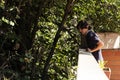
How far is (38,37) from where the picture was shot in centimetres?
489

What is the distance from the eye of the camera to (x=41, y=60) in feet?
15.4

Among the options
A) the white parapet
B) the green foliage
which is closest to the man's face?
the green foliage

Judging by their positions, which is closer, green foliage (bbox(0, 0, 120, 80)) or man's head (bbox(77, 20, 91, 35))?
green foliage (bbox(0, 0, 120, 80))

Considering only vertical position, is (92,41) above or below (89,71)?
above

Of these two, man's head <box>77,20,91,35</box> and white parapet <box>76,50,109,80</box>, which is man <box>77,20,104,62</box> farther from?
white parapet <box>76,50,109,80</box>

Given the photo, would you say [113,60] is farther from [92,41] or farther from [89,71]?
[89,71]

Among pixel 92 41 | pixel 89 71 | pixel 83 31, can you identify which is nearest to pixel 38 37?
pixel 83 31

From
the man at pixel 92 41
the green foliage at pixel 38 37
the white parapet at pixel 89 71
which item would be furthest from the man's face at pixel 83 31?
the white parapet at pixel 89 71

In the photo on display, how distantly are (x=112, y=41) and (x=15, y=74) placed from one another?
5.20 m

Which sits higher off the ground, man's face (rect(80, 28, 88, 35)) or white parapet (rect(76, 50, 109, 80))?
man's face (rect(80, 28, 88, 35))

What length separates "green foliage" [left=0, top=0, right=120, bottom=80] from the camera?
13.3ft

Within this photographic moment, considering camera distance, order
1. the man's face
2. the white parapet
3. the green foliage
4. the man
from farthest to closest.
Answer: the man's face → the man → the green foliage → the white parapet

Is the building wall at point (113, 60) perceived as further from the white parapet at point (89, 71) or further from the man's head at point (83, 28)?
the white parapet at point (89, 71)

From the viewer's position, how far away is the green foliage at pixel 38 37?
4066 millimetres
